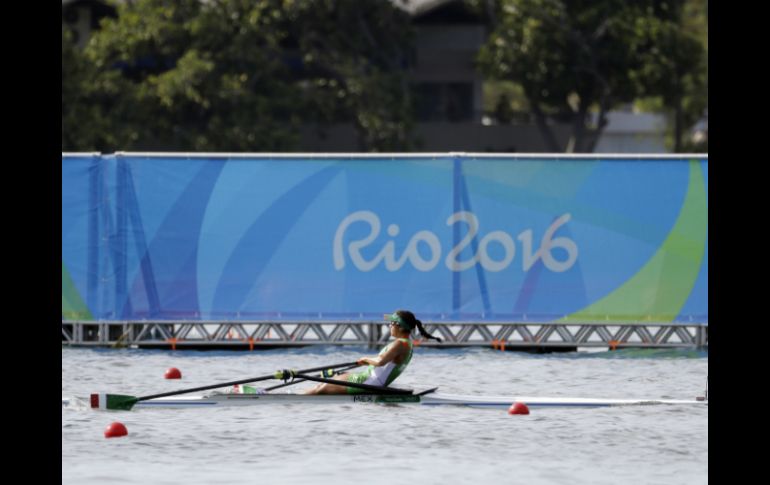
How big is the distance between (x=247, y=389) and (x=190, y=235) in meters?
5.65

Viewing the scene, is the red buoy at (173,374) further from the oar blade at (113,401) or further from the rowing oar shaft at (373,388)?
the rowing oar shaft at (373,388)

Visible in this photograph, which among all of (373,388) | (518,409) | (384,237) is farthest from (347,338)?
(518,409)

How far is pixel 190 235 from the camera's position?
22219 millimetres

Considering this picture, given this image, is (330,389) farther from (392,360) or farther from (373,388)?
(392,360)

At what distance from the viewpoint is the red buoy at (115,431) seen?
14.8 meters

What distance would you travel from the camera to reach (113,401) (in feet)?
54.0

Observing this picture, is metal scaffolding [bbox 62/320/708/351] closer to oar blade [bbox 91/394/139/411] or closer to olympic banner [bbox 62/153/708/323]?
olympic banner [bbox 62/153/708/323]

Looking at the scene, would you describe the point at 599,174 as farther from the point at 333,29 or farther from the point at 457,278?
the point at 333,29

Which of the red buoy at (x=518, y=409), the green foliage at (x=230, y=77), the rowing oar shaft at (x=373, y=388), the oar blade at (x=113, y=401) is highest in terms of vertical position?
the green foliage at (x=230, y=77)

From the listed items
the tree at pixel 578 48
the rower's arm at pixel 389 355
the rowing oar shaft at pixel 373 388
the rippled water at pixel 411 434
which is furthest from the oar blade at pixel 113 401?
the tree at pixel 578 48

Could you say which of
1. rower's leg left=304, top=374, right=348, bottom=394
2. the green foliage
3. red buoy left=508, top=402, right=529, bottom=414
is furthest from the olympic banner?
the green foliage

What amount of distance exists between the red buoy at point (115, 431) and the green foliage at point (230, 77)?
32.9 metres

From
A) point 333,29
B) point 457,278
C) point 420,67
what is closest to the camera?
point 457,278

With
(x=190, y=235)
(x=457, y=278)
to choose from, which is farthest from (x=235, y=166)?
(x=457, y=278)
